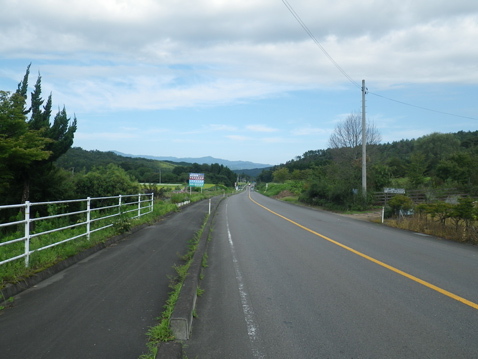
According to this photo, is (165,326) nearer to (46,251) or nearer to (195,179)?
(46,251)

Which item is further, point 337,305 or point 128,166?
point 128,166

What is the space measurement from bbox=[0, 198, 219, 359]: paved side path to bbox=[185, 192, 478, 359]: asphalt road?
737mm

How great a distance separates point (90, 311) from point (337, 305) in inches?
135

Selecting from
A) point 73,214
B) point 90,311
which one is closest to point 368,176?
point 73,214

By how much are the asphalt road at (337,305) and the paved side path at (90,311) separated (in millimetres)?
737

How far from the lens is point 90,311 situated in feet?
16.1

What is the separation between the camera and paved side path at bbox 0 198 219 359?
387cm

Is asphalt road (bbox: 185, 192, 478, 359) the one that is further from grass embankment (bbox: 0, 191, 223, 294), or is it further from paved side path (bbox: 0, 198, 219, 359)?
grass embankment (bbox: 0, 191, 223, 294)

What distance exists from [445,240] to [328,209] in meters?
19.0

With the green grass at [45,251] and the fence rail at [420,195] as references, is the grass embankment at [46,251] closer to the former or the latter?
the green grass at [45,251]

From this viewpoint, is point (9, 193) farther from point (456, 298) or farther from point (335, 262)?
point (456, 298)

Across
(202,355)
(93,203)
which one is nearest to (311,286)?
(202,355)

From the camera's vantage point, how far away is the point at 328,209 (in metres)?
32.4

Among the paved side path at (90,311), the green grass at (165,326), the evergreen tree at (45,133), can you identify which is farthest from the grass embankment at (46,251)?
the evergreen tree at (45,133)
